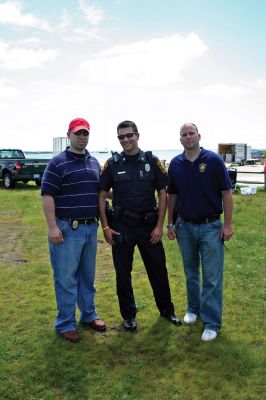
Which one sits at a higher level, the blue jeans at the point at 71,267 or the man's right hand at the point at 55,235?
the man's right hand at the point at 55,235

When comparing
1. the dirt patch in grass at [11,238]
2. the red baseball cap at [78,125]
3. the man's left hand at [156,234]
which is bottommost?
the dirt patch in grass at [11,238]

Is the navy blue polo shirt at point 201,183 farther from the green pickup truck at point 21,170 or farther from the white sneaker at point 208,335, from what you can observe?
the green pickup truck at point 21,170

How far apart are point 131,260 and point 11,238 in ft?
16.4

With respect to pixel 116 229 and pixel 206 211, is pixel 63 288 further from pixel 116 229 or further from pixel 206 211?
pixel 206 211

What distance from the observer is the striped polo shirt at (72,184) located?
386 centimetres

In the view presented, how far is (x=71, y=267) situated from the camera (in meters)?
4.03

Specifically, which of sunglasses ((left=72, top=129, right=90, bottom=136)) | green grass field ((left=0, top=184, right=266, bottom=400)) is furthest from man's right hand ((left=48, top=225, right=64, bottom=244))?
green grass field ((left=0, top=184, right=266, bottom=400))

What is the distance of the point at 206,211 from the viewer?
3963 millimetres

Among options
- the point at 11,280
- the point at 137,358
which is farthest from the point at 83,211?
the point at 11,280

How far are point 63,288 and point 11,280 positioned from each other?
2094 mm

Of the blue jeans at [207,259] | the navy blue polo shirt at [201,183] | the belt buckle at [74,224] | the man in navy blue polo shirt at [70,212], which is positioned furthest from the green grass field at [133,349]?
the navy blue polo shirt at [201,183]

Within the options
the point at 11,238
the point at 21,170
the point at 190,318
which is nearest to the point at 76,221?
the point at 190,318

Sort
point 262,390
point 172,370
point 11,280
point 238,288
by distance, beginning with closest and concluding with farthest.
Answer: point 262,390 → point 172,370 → point 238,288 → point 11,280

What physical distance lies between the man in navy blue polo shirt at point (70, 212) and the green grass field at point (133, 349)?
378 millimetres
